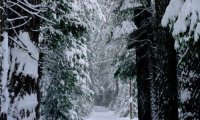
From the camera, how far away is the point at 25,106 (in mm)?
4547

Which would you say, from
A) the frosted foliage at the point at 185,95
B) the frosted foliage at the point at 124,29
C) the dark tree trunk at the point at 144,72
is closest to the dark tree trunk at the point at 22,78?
the frosted foliage at the point at 185,95

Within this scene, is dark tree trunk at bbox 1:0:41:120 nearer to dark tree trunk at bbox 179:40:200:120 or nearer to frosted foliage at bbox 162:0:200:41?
frosted foliage at bbox 162:0:200:41

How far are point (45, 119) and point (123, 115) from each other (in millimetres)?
20273

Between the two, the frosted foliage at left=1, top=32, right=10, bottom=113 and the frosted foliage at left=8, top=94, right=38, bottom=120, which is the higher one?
the frosted foliage at left=1, top=32, right=10, bottom=113

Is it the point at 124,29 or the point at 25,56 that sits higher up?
the point at 124,29

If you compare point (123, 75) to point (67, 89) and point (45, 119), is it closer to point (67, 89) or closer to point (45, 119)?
point (67, 89)

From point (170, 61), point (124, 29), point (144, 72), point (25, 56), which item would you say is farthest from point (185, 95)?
point (25, 56)

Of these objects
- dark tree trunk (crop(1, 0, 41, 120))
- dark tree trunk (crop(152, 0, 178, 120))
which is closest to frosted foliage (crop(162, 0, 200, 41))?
dark tree trunk (crop(152, 0, 178, 120))

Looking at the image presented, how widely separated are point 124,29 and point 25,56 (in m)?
7.26

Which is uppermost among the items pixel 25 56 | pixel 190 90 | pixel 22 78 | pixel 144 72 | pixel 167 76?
pixel 144 72

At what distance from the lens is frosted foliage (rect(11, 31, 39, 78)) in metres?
4.61

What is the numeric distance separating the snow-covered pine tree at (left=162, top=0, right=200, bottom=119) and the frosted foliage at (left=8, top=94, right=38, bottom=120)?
7.87 feet

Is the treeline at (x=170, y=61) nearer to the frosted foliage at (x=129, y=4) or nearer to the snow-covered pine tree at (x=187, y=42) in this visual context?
the snow-covered pine tree at (x=187, y=42)

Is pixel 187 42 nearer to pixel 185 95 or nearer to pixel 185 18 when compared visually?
pixel 185 18
